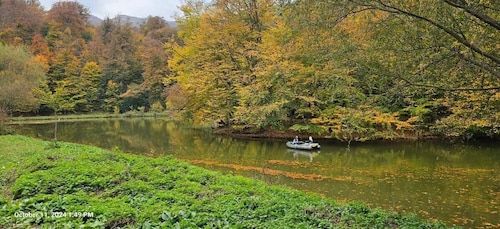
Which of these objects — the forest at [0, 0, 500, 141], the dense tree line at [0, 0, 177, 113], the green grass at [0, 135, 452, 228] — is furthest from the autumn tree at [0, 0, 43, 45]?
the green grass at [0, 135, 452, 228]

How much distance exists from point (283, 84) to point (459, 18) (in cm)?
1825

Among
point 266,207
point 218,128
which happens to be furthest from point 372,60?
point 218,128

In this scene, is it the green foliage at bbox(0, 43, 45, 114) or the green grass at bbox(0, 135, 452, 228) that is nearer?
the green grass at bbox(0, 135, 452, 228)

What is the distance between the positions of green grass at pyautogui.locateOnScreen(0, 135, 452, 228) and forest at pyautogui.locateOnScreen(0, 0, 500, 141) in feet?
8.02

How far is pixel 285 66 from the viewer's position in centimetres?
2391

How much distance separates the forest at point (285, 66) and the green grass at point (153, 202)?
244 centimetres

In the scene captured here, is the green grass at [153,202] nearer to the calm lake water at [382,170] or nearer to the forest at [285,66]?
the forest at [285,66]

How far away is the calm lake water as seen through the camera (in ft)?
32.7

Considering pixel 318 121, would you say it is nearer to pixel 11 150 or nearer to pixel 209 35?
pixel 209 35

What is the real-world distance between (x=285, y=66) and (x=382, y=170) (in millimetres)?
10827

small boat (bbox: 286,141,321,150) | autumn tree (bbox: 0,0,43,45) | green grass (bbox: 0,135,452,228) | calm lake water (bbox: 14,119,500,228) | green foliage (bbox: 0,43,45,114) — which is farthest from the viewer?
autumn tree (bbox: 0,0,43,45)

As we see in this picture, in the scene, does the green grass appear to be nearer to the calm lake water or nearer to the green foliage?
the calm lake water
